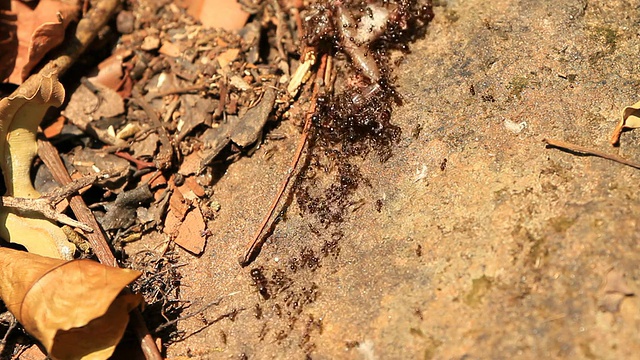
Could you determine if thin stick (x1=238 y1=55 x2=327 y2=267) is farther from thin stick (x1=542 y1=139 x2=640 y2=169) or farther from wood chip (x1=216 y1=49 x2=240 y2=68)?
thin stick (x1=542 y1=139 x2=640 y2=169)

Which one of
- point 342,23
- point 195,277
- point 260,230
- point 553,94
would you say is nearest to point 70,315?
point 195,277

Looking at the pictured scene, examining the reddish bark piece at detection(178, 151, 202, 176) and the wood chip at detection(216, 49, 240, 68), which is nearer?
the reddish bark piece at detection(178, 151, 202, 176)

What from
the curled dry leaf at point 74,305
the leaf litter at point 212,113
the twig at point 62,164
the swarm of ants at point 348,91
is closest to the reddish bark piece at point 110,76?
the leaf litter at point 212,113

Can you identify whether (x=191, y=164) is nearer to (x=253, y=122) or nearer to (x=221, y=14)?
(x=253, y=122)

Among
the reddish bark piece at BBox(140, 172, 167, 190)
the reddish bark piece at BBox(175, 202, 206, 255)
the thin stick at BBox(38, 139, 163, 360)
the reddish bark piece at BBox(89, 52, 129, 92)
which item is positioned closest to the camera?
the thin stick at BBox(38, 139, 163, 360)

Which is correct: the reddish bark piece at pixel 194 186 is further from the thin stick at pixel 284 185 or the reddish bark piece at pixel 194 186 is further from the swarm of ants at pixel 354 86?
the swarm of ants at pixel 354 86

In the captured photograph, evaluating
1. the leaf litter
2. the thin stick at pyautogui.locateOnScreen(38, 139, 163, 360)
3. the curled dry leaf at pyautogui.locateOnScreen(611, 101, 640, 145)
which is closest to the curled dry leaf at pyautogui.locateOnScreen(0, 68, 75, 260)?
the thin stick at pyautogui.locateOnScreen(38, 139, 163, 360)

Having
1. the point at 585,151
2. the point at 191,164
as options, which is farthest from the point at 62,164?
the point at 585,151
